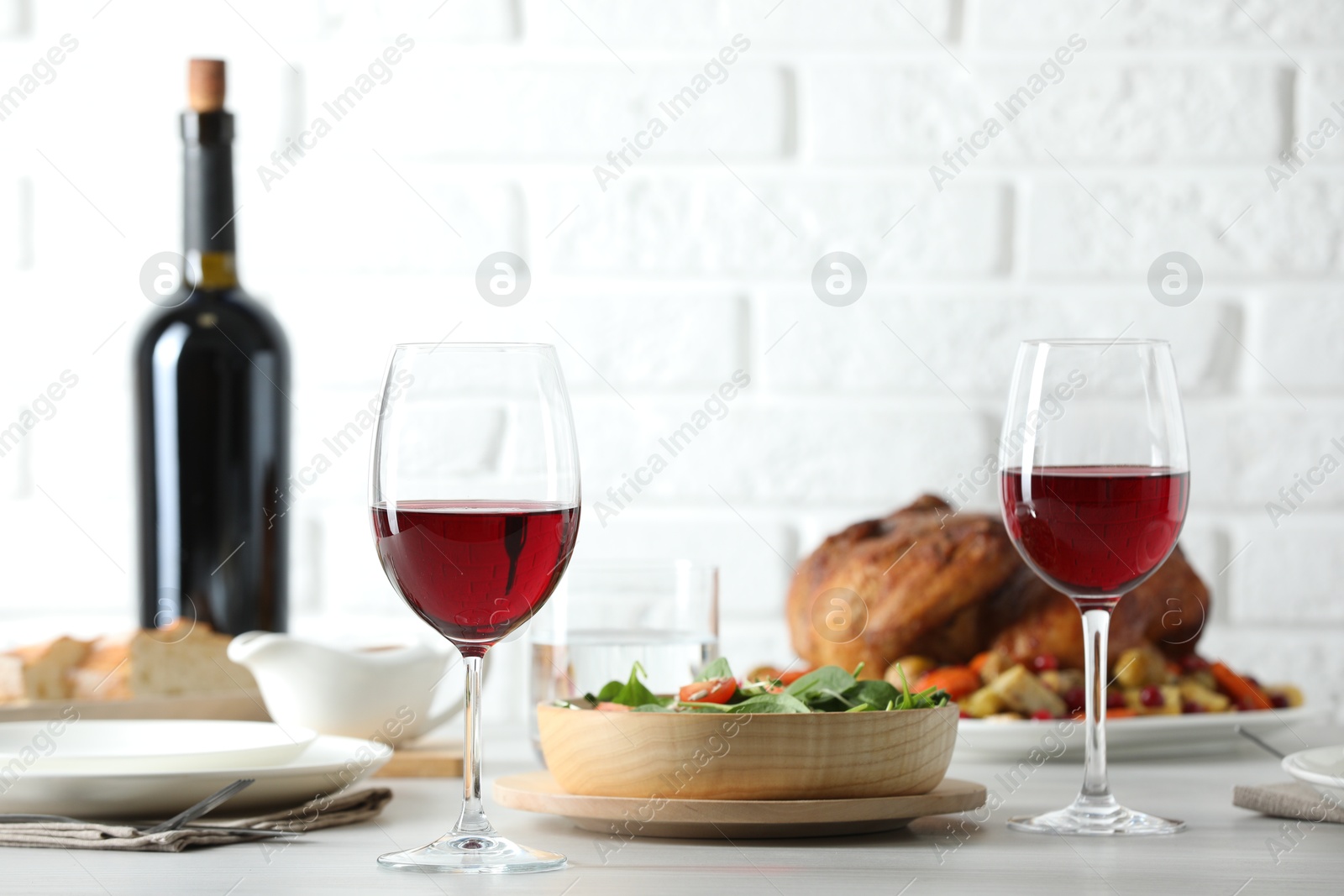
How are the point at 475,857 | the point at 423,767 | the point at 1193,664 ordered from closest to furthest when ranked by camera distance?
the point at 475,857 < the point at 423,767 < the point at 1193,664

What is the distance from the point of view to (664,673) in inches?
39.3

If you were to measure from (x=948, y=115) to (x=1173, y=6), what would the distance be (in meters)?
0.33

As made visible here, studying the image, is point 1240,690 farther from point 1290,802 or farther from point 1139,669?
point 1290,802

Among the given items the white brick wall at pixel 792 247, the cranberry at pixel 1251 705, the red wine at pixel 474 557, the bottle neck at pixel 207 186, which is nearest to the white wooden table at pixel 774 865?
the red wine at pixel 474 557

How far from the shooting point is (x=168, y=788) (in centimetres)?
81

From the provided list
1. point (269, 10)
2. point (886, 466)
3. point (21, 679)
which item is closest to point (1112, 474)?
point (21, 679)

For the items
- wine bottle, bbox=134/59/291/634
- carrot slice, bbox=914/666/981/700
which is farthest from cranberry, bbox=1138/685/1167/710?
wine bottle, bbox=134/59/291/634

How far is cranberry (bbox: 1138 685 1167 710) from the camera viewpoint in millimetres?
1217

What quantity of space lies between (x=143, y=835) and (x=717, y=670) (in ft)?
1.06

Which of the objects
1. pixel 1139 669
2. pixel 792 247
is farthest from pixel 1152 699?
pixel 792 247

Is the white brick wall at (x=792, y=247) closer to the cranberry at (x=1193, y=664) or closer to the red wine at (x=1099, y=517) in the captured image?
the cranberry at (x=1193, y=664)

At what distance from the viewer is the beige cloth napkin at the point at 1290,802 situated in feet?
2.75

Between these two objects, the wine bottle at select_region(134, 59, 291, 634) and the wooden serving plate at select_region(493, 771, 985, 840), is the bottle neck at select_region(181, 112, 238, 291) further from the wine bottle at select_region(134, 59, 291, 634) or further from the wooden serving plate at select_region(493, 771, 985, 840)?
Answer: the wooden serving plate at select_region(493, 771, 985, 840)

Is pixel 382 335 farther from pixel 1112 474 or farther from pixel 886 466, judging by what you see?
pixel 1112 474
